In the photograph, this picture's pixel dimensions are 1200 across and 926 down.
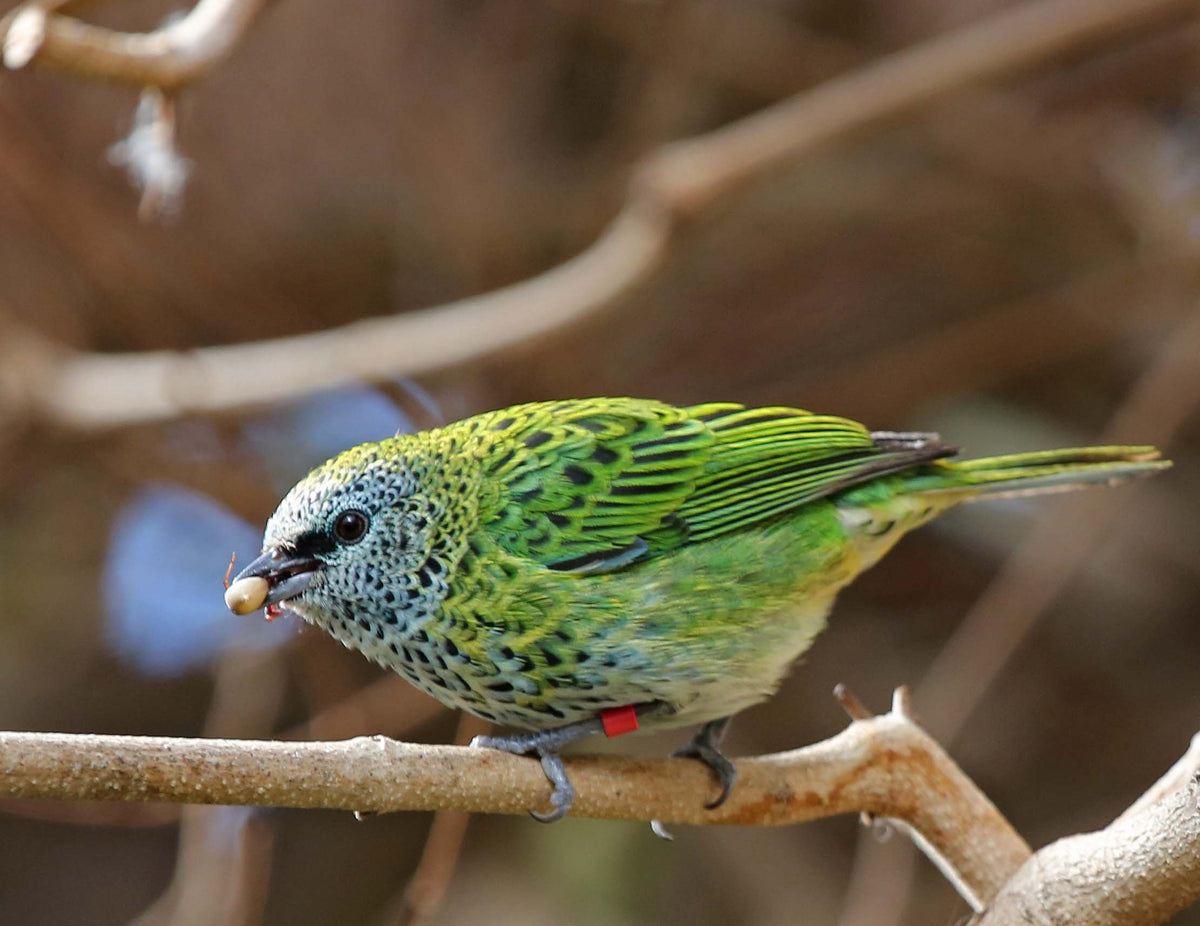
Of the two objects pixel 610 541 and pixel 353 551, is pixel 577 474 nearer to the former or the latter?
pixel 610 541

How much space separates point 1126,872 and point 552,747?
3.28 ft

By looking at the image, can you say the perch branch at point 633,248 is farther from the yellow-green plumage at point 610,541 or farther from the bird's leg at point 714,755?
the bird's leg at point 714,755

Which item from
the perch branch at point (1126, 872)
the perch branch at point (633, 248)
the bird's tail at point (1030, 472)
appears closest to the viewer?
the perch branch at point (1126, 872)

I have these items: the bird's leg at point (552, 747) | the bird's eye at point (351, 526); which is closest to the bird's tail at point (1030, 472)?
the bird's leg at point (552, 747)

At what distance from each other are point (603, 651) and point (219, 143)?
401 cm

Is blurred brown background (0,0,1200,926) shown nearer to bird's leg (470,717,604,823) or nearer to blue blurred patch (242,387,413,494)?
blue blurred patch (242,387,413,494)

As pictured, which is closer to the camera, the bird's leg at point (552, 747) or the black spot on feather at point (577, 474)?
the bird's leg at point (552, 747)

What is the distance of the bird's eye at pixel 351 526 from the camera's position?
253 cm

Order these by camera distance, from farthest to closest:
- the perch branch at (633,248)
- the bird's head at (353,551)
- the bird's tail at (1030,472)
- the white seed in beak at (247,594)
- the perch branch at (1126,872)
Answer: the perch branch at (633,248), the bird's tail at (1030,472), the bird's head at (353,551), the white seed in beak at (247,594), the perch branch at (1126,872)

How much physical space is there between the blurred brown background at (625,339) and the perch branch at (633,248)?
0.16m

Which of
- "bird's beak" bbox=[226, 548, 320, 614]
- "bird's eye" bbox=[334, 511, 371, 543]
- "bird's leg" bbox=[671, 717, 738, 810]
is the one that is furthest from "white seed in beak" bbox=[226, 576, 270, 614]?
"bird's leg" bbox=[671, 717, 738, 810]

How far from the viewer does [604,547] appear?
8.65ft

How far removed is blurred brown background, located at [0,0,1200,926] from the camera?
4.85 meters

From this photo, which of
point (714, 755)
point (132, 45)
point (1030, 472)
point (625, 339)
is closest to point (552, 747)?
point (714, 755)
